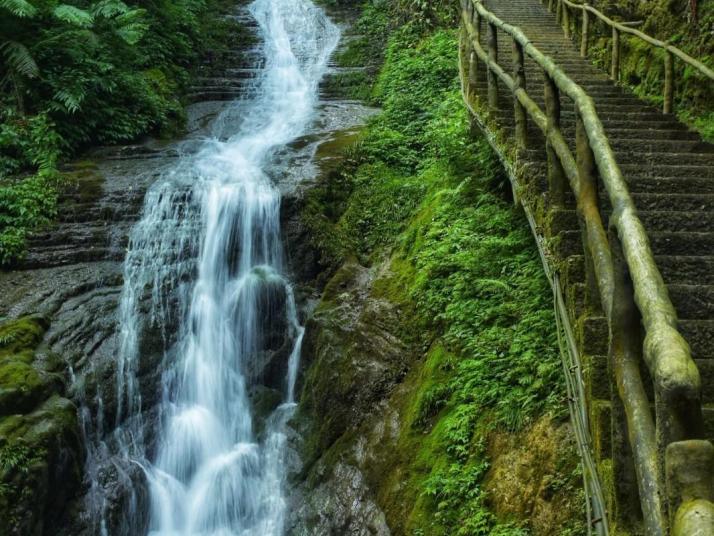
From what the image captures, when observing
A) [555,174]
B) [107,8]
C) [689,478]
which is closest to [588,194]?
[555,174]

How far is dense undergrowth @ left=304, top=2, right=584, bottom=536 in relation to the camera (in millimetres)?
4738

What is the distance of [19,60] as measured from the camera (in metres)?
11.6

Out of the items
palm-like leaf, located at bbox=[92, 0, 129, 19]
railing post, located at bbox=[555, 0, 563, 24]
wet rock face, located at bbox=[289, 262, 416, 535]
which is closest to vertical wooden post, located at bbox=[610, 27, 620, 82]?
railing post, located at bbox=[555, 0, 563, 24]

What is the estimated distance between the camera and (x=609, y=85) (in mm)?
8766

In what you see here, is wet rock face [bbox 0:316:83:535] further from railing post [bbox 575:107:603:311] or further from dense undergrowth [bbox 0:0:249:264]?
railing post [bbox 575:107:603:311]

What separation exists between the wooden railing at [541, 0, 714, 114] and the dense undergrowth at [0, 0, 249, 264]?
8.28 meters

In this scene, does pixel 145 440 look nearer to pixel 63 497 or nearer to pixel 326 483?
pixel 63 497

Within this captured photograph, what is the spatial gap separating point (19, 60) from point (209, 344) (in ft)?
22.4

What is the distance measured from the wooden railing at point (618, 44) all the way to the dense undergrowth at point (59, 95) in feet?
27.2

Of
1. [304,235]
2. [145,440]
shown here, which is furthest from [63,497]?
[304,235]

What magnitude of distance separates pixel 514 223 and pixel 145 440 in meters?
4.99

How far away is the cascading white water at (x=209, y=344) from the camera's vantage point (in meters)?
7.25

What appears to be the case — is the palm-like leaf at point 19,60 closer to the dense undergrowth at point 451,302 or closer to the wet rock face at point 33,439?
the dense undergrowth at point 451,302

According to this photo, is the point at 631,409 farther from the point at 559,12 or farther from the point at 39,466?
the point at 559,12
